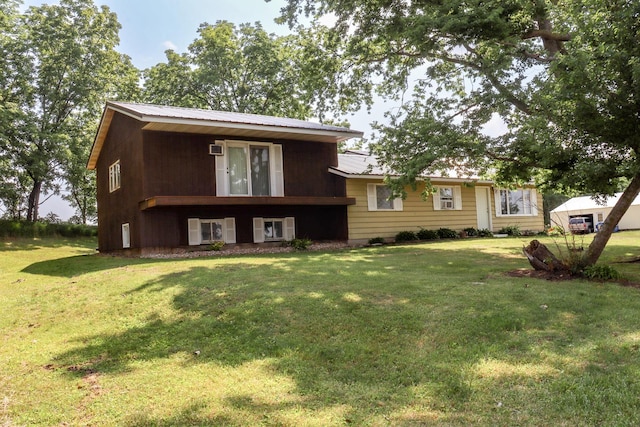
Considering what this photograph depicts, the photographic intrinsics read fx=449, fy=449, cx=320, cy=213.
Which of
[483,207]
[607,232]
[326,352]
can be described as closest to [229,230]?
[607,232]

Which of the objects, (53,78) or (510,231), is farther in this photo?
(53,78)

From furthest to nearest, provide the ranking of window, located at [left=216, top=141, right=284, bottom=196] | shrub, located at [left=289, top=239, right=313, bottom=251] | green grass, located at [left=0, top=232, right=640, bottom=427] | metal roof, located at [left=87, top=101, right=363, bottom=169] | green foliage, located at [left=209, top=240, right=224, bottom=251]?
shrub, located at [left=289, top=239, right=313, bottom=251], window, located at [left=216, top=141, right=284, bottom=196], green foliage, located at [left=209, top=240, right=224, bottom=251], metal roof, located at [left=87, top=101, right=363, bottom=169], green grass, located at [left=0, top=232, right=640, bottom=427]

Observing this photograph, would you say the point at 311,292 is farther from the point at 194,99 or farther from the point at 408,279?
the point at 194,99

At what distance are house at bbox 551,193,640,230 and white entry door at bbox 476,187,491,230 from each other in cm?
917

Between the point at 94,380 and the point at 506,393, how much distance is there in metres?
3.79

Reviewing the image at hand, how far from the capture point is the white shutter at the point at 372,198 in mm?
17906

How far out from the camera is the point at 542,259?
8.16 metres

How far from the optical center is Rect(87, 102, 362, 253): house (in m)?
14.5

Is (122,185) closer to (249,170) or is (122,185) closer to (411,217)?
(249,170)

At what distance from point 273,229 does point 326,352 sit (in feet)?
40.3

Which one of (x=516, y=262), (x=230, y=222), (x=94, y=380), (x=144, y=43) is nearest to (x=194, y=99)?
(x=144, y=43)

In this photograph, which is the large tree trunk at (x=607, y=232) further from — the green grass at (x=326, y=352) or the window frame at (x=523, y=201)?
the window frame at (x=523, y=201)

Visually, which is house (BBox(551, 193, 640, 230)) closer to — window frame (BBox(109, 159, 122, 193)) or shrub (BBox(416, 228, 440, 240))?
shrub (BBox(416, 228, 440, 240))

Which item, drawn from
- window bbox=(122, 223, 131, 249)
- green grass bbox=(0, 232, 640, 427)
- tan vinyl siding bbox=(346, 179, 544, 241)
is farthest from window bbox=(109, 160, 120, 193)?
green grass bbox=(0, 232, 640, 427)
